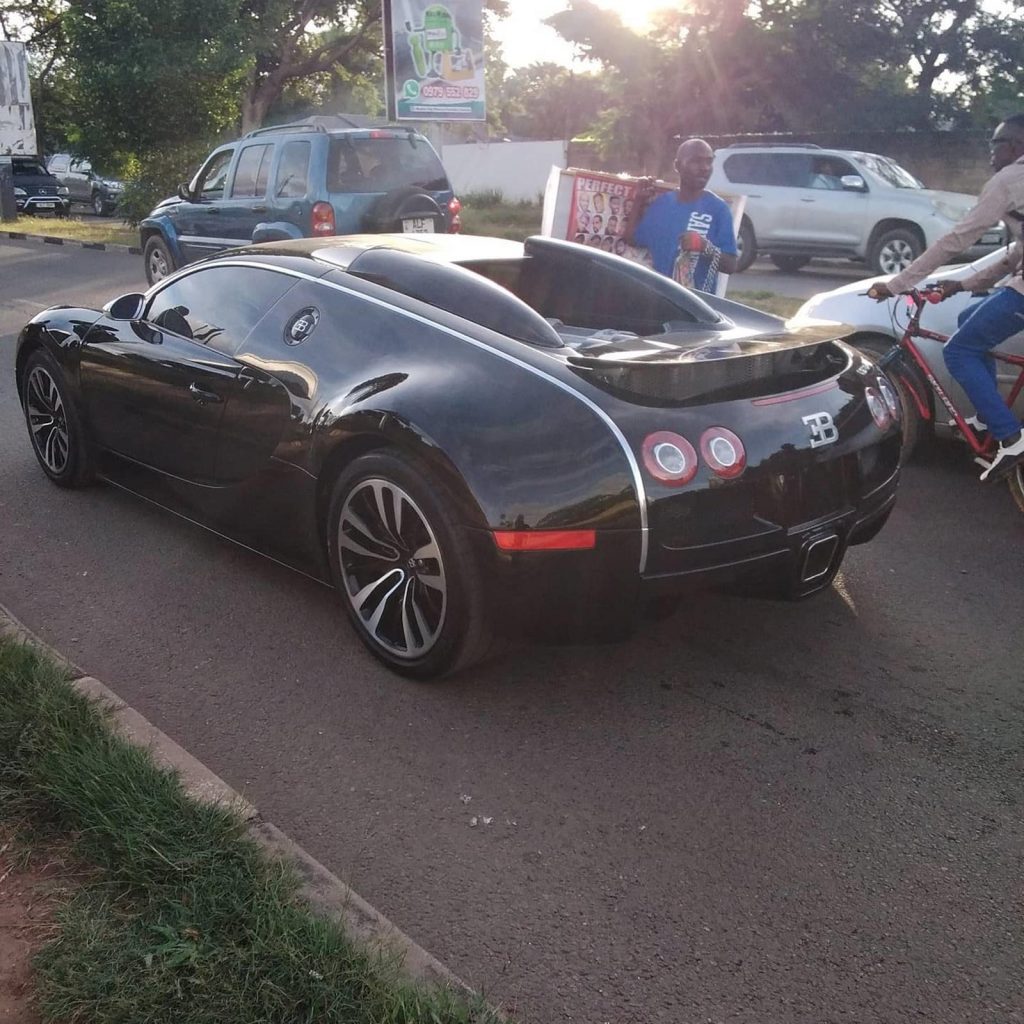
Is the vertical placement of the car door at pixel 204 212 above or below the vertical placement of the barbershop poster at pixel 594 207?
below

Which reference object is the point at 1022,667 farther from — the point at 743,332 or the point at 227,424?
the point at 227,424

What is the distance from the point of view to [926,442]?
6883mm

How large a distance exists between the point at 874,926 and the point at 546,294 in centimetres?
299

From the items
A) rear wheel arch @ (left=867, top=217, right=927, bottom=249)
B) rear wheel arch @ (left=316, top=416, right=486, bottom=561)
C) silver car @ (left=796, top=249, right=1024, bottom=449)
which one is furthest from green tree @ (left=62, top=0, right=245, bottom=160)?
rear wheel arch @ (left=316, top=416, right=486, bottom=561)

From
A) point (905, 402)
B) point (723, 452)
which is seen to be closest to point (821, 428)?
point (723, 452)

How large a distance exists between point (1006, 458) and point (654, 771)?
3.01 metres

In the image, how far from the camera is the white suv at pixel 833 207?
53.8 feet

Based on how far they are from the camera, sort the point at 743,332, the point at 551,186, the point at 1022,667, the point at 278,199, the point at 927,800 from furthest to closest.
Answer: the point at 278,199 → the point at 551,186 → the point at 743,332 → the point at 1022,667 → the point at 927,800

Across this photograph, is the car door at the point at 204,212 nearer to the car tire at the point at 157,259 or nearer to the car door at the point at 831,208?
the car tire at the point at 157,259

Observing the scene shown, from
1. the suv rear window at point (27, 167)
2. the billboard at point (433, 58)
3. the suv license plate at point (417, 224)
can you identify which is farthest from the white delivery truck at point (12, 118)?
the suv license plate at point (417, 224)

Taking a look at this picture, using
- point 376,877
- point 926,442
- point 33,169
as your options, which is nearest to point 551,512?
point 376,877

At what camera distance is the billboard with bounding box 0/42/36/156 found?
2978 cm

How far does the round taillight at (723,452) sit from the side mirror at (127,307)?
301 cm

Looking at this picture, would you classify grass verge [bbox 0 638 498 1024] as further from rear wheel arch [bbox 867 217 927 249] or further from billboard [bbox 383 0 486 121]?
billboard [bbox 383 0 486 121]
